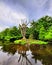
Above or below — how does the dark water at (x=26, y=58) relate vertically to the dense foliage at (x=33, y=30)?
below

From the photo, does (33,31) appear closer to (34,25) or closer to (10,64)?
(34,25)

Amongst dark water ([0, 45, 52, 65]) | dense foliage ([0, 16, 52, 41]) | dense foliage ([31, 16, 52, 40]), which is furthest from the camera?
dense foliage ([0, 16, 52, 41])

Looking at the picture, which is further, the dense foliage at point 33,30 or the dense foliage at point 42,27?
the dense foliage at point 33,30

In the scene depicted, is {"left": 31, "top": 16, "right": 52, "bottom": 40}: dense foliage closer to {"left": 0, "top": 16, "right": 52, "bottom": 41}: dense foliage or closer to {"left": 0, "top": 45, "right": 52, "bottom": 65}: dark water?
{"left": 0, "top": 16, "right": 52, "bottom": 41}: dense foliage

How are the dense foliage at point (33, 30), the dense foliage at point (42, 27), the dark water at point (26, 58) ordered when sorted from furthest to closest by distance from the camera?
the dense foliage at point (33, 30)
the dense foliage at point (42, 27)
the dark water at point (26, 58)

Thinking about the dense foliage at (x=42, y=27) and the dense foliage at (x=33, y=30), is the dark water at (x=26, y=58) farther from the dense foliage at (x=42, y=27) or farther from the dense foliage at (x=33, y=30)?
the dense foliage at (x=33, y=30)

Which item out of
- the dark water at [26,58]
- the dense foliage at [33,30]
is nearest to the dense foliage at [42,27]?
the dense foliage at [33,30]

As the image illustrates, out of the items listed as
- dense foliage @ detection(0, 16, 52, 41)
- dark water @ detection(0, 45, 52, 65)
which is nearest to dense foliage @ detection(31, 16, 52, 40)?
dense foliage @ detection(0, 16, 52, 41)

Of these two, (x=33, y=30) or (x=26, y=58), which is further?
(x=33, y=30)

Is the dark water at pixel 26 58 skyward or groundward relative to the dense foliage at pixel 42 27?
groundward

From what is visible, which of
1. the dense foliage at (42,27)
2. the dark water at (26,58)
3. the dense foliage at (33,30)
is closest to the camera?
the dark water at (26,58)

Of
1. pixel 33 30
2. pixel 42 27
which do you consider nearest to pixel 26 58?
pixel 42 27

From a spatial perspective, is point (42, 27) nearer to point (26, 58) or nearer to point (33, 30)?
point (33, 30)

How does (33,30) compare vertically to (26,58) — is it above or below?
above
